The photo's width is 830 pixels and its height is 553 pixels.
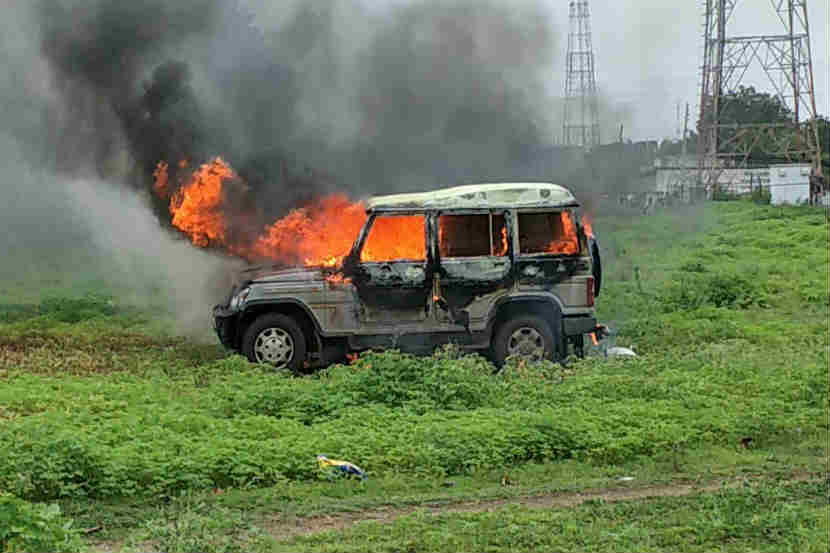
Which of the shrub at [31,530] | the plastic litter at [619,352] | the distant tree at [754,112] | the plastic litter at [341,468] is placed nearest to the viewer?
the shrub at [31,530]

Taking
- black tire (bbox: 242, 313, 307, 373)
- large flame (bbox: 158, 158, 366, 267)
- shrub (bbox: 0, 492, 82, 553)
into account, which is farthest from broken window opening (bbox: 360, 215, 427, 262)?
shrub (bbox: 0, 492, 82, 553)

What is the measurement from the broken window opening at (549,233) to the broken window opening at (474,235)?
0.28m

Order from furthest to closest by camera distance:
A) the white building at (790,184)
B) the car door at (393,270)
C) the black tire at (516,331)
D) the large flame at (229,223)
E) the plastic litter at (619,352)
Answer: the white building at (790,184) → the large flame at (229,223) → the plastic litter at (619,352) → the black tire at (516,331) → the car door at (393,270)

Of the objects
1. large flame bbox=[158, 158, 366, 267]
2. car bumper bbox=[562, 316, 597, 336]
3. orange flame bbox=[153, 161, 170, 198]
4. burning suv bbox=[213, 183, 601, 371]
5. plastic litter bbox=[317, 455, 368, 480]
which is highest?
orange flame bbox=[153, 161, 170, 198]

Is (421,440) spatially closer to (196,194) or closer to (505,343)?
(505,343)

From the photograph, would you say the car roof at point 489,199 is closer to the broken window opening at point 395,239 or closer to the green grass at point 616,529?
the broken window opening at point 395,239

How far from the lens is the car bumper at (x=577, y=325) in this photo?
12.9 metres

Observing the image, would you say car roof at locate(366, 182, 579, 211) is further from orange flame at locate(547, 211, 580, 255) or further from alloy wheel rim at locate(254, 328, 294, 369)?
alloy wheel rim at locate(254, 328, 294, 369)

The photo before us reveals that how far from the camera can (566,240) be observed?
13055mm

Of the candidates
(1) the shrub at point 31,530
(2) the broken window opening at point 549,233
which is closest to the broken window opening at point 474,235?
(2) the broken window opening at point 549,233

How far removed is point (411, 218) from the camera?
12875mm

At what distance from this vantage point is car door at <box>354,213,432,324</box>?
12.8 metres

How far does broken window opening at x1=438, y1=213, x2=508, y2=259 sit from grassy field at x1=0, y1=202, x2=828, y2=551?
1436 mm

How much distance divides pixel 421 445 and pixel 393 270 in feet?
14.1
